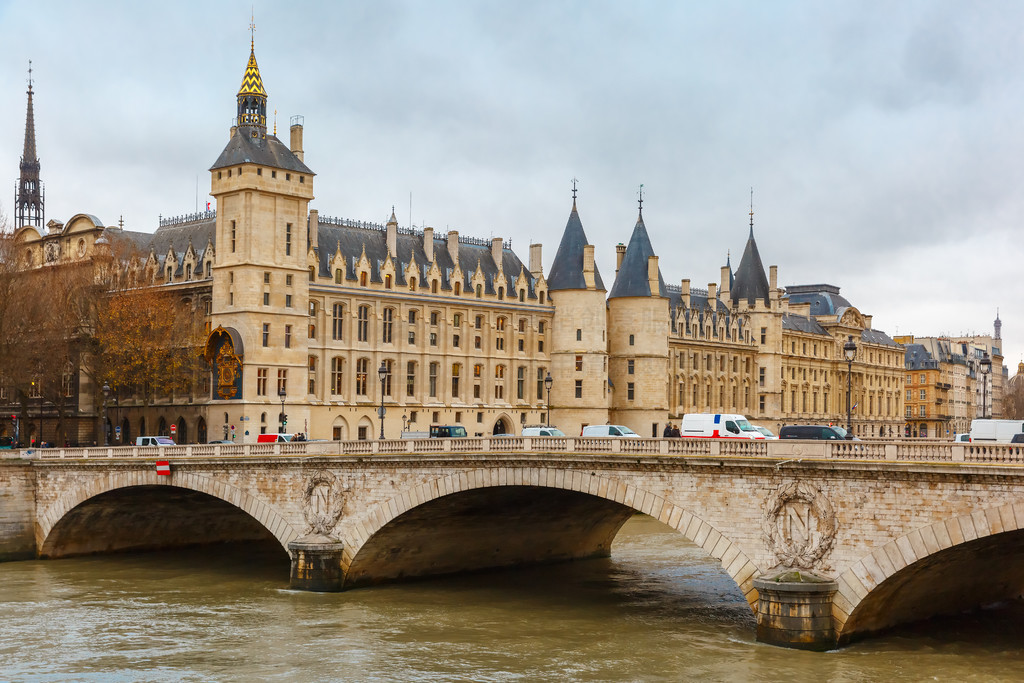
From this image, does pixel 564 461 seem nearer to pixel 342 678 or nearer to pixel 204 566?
pixel 342 678

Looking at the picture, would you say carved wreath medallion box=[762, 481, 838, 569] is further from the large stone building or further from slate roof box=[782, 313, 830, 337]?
slate roof box=[782, 313, 830, 337]

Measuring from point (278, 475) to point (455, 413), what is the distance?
47.2 metres

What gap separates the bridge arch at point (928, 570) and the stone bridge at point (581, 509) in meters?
0.06

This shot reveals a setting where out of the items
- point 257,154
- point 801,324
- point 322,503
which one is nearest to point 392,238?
point 257,154

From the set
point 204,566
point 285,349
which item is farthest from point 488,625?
point 285,349

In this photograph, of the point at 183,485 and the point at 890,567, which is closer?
the point at 890,567

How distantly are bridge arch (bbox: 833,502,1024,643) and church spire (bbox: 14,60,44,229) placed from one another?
9885 cm

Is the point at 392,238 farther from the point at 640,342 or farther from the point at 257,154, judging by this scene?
the point at 640,342

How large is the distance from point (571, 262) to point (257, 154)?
103 feet

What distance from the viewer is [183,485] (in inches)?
2127

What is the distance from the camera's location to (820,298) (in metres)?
152

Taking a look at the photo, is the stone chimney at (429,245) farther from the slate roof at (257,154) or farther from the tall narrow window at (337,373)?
the slate roof at (257,154)

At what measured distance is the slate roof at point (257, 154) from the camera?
8219 cm

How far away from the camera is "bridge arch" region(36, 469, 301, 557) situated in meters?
50.3
